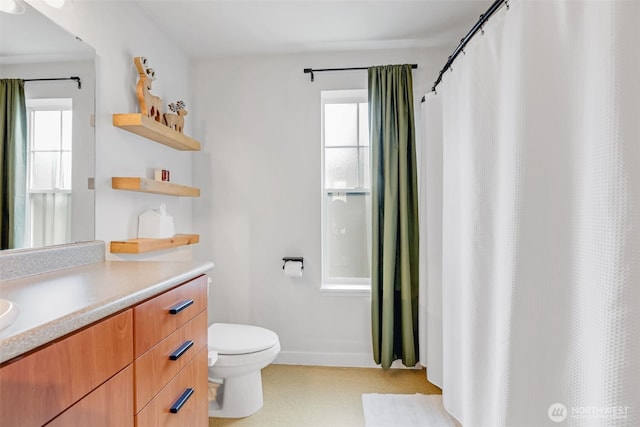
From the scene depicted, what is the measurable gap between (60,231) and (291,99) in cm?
172

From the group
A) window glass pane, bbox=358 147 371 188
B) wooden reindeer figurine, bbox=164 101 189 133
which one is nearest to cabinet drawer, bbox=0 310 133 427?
wooden reindeer figurine, bbox=164 101 189 133

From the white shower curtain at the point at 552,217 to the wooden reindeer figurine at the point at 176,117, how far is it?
5.80 feet

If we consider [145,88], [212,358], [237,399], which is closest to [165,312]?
[212,358]

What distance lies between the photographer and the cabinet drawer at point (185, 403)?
101cm

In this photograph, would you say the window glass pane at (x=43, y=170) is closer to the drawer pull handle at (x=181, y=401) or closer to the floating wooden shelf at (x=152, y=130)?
the floating wooden shelf at (x=152, y=130)

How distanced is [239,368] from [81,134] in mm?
1427

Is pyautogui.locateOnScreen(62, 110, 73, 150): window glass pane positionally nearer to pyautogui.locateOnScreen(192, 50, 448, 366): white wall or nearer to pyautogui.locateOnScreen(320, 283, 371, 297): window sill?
pyautogui.locateOnScreen(192, 50, 448, 366): white wall

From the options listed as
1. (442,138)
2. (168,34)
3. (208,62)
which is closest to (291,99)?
(208,62)

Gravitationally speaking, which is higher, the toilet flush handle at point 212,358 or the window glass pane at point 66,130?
the window glass pane at point 66,130

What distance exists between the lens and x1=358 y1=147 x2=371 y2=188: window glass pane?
2.53m

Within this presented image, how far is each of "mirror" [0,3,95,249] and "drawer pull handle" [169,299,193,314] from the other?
66cm

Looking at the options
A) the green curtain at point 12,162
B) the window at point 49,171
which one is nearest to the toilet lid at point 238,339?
the window at point 49,171

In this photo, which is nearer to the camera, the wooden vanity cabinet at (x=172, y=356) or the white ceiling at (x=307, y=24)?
the wooden vanity cabinet at (x=172, y=356)

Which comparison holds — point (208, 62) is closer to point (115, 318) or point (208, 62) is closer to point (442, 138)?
point (442, 138)
